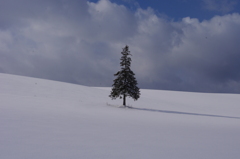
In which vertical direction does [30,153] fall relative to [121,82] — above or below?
below

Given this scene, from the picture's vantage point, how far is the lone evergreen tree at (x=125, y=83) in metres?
24.0

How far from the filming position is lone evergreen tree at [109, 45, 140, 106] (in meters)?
24.0

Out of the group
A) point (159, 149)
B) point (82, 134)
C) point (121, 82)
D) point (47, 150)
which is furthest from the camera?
point (121, 82)

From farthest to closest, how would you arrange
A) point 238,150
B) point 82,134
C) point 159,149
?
point 82,134 < point 238,150 < point 159,149

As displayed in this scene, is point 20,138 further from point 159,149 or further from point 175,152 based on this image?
point 175,152

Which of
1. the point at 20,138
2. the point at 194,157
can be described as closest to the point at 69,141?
the point at 20,138

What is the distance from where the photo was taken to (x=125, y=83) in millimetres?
24406

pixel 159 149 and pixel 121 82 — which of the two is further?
pixel 121 82

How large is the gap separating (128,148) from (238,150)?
4.06 metres

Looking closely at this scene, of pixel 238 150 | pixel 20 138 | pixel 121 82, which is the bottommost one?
pixel 238 150

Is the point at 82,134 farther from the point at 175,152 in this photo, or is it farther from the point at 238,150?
the point at 238,150

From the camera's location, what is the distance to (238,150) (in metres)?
6.61

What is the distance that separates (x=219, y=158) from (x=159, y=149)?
1764mm

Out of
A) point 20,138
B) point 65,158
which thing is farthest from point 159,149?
point 20,138
